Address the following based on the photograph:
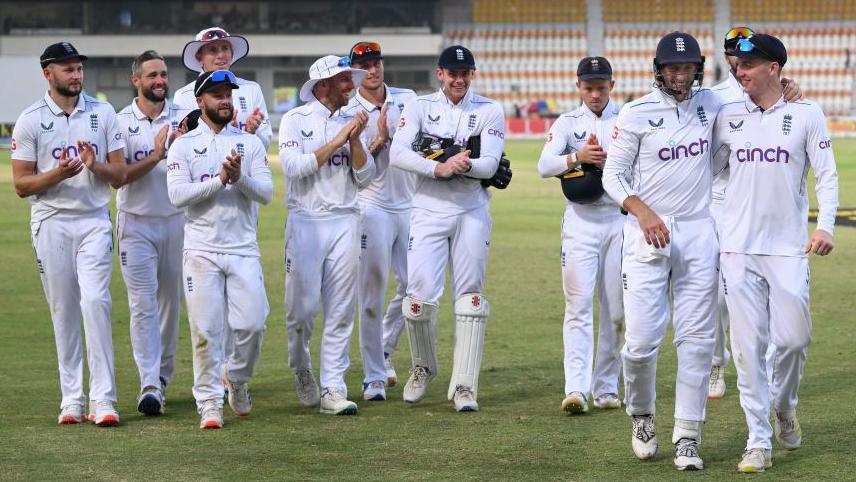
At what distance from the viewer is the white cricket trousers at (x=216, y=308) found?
7887 millimetres

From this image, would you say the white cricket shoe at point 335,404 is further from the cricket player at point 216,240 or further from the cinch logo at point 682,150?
the cinch logo at point 682,150

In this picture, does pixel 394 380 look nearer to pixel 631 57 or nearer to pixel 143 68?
pixel 143 68

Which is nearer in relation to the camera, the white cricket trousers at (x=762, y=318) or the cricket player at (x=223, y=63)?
the white cricket trousers at (x=762, y=318)

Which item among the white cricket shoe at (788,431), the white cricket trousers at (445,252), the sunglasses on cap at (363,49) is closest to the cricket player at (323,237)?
the white cricket trousers at (445,252)

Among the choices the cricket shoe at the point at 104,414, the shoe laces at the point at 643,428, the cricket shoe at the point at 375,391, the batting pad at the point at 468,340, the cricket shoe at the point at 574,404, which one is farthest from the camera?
the cricket shoe at the point at 375,391

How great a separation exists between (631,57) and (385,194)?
160ft

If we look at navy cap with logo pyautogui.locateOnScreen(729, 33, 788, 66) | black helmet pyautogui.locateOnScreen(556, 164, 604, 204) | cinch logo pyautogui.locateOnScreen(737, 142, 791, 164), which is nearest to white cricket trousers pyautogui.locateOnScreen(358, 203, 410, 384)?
black helmet pyautogui.locateOnScreen(556, 164, 604, 204)

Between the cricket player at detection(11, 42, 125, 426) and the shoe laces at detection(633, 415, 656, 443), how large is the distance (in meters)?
3.09

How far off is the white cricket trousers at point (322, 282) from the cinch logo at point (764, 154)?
2811 mm

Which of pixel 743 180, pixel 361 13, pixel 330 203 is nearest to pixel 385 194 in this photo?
pixel 330 203

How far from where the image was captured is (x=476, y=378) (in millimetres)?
8500

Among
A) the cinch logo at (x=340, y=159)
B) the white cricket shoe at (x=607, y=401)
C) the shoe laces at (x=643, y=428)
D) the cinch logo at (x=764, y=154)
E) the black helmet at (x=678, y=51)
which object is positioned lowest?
the white cricket shoe at (x=607, y=401)

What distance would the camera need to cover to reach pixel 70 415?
26.0 feet

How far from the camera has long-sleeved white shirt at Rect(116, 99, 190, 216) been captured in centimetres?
856
